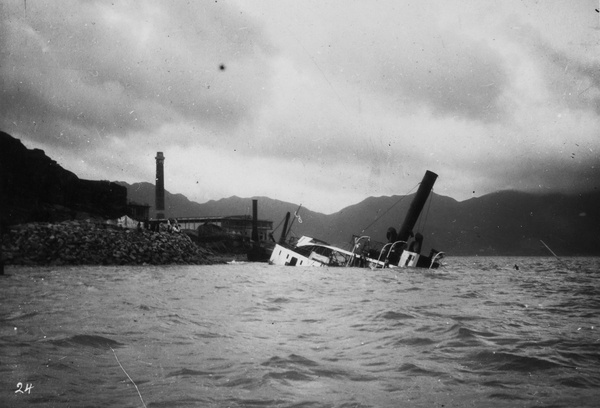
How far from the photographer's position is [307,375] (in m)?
3.75

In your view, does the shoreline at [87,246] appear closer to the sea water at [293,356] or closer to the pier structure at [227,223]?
the sea water at [293,356]

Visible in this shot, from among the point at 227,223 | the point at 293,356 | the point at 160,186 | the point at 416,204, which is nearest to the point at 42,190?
the point at 160,186

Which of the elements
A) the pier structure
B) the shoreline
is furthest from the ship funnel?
the pier structure

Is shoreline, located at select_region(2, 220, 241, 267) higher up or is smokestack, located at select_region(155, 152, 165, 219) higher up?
smokestack, located at select_region(155, 152, 165, 219)

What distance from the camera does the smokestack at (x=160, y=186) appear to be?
64562 mm

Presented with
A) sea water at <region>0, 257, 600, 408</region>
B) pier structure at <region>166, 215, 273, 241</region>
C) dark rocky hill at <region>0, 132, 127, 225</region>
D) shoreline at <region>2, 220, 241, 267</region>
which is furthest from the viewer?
pier structure at <region>166, 215, 273, 241</region>

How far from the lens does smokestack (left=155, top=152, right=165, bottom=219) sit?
64562 mm

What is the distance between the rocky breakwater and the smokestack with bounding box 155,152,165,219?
29.8 m

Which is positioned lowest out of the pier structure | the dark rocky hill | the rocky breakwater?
the rocky breakwater

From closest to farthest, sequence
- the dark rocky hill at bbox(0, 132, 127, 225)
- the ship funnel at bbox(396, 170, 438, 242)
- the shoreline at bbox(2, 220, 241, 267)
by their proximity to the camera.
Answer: the shoreline at bbox(2, 220, 241, 267) → the ship funnel at bbox(396, 170, 438, 242) → the dark rocky hill at bbox(0, 132, 127, 225)

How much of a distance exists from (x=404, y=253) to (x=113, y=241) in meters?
23.2

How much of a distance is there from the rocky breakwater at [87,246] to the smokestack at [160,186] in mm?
29809

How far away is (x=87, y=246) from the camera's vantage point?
28.5 m

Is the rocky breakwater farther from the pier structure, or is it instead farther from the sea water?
the pier structure
